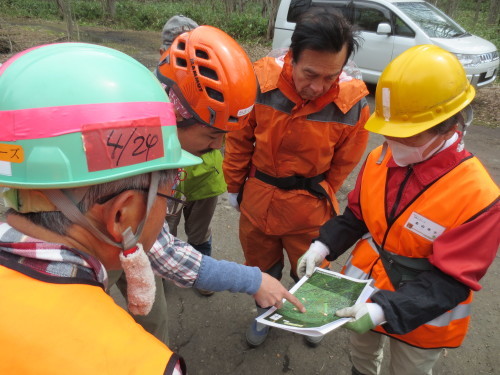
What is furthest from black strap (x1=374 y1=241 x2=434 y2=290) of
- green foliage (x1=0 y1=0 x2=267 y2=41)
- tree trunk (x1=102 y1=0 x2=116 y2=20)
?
tree trunk (x1=102 y1=0 x2=116 y2=20)

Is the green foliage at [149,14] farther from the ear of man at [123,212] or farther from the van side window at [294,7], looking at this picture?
the ear of man at [123,212]

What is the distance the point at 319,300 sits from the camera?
189cm

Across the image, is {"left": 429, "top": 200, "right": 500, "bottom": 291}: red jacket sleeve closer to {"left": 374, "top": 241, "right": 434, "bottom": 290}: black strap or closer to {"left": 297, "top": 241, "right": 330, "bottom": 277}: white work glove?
{"left": 374, "top": 241, "right": 434, "bottom": 290}: black strap

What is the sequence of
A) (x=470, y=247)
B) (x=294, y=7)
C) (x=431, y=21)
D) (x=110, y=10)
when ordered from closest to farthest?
1. (x=470, y=247)
2. (x=431, y=21)
3. (x=294, y=7)
4. (x=110, y=10)

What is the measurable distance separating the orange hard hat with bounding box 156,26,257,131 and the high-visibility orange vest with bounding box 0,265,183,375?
1242 mm

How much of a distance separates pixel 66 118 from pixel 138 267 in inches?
19.7

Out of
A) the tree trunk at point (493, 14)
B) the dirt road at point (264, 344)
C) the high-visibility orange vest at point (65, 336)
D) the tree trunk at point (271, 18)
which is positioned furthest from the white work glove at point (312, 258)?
the tree trunk at point (493, 14)

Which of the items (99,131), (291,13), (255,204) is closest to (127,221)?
(99,131)

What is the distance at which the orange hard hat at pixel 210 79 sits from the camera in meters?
1.88

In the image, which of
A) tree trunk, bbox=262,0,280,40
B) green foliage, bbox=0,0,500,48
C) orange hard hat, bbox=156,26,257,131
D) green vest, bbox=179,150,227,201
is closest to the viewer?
orange hard hat, bbox=156,26,257,131

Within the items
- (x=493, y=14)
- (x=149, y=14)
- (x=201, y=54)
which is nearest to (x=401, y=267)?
(x=201, y=54)

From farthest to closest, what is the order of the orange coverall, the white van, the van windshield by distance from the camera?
the van windshield → the white van → the orange coverall

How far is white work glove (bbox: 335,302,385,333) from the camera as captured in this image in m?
1.69

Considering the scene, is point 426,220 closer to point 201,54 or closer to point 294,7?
point 201,54
